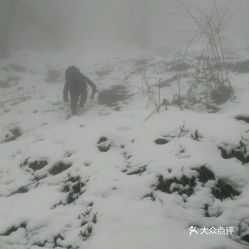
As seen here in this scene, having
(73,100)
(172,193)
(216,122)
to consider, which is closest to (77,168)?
(172,193)

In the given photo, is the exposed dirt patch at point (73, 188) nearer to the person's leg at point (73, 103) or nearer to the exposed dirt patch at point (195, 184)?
the exposed dirt patch at point (195, 184)

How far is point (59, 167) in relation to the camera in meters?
5.18

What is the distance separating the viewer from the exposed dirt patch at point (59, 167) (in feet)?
16.8

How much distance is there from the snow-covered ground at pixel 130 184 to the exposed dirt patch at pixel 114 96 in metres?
A: 3.16

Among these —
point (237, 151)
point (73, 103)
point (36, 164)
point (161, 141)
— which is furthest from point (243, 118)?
point (73, 103)

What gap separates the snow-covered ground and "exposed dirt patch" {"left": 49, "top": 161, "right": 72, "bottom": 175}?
20mm

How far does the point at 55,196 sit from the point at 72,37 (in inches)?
811

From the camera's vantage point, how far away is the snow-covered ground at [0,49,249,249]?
11.9 feet

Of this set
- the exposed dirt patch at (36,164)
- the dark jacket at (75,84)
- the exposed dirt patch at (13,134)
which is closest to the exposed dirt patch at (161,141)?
the exposed dirt patch at (36,164)

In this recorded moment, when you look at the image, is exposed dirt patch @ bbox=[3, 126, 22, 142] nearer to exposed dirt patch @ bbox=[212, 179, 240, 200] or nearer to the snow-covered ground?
the snow-covered ground

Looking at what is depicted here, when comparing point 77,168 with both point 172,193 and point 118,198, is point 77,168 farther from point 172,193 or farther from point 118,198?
point 172,193

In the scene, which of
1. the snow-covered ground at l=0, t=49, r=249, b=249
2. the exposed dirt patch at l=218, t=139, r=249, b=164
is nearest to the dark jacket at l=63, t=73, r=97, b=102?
the snow-covered ground at l=0, t=49, r=249, b=249

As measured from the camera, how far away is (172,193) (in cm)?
412

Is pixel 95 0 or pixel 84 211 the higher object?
pixel 95 0
